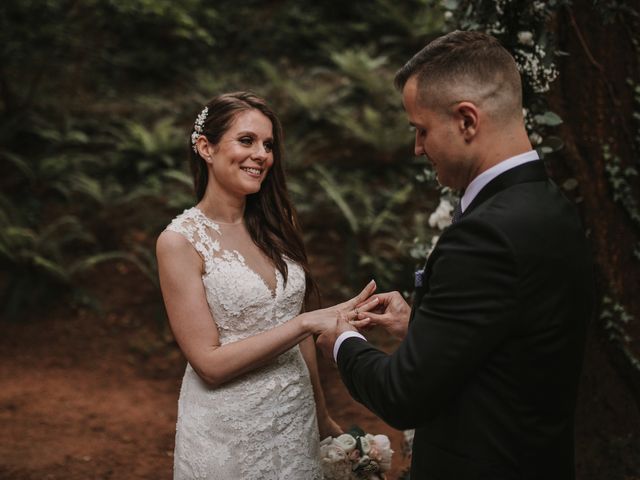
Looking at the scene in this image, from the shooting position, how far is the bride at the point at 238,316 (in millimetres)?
2598

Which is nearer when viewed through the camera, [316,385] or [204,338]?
[204,338]

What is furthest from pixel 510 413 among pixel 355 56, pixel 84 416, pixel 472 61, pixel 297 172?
pixel 355 56

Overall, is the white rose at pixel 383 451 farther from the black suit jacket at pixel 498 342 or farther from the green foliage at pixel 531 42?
the green foliage at pixel 531 42

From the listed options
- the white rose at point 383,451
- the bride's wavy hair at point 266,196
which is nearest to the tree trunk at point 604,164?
the white rose at point 383,451

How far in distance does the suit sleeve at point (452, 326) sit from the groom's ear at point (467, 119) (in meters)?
0.27

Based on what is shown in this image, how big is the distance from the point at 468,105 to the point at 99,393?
5.27 meters

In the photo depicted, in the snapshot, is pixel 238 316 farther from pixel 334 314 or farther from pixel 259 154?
pixel 259 154

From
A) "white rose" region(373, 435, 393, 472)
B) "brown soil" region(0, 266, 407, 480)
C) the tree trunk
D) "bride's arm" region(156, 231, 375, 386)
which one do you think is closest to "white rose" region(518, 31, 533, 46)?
the tree trunk

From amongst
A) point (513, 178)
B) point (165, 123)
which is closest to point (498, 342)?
point (513, 178)

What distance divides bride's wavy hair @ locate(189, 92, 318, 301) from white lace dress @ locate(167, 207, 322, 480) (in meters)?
0.18

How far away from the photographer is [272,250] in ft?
9.79

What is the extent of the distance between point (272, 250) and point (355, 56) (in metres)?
7.44

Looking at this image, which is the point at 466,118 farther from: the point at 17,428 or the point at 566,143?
the point at 17,428

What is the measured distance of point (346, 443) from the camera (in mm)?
2852
